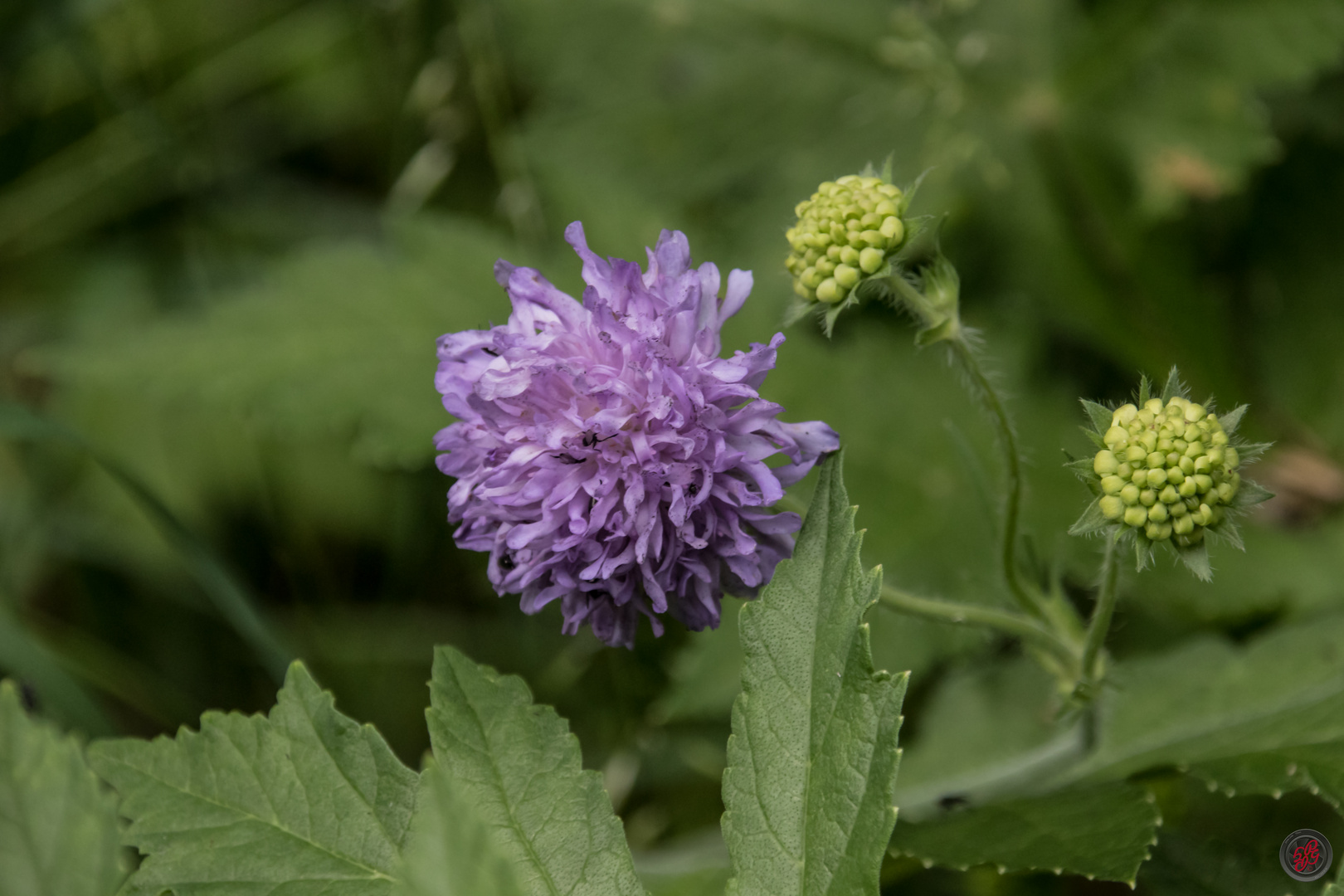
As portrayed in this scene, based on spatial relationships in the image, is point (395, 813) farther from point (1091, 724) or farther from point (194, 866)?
point (1091, 724)

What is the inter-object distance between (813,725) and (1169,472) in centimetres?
69

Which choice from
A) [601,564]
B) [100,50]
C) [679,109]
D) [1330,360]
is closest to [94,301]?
[100,50]

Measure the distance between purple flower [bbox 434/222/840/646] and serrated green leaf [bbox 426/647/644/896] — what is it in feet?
0.56

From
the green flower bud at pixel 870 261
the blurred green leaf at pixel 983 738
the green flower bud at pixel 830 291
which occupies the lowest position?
the blurred green leaf at pixel 983 738

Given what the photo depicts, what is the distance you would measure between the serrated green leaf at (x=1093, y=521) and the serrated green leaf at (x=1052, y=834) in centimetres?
59

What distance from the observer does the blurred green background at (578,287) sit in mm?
3238

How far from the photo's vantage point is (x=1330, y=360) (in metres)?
3.68

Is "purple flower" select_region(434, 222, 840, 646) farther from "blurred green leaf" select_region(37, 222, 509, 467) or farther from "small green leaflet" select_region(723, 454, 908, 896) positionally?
"blurred green leaf" select_region(37, 222, 509, 467)

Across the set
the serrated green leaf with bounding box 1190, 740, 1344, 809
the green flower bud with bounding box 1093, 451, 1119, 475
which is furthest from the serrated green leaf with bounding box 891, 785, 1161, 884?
the green flower bud with bounding box 1093, 451, 1119, 475

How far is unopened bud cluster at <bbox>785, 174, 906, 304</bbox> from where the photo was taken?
1.90 metres

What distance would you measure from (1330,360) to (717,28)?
2.45 metres

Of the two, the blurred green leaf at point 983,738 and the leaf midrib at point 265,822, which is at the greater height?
the leaf midrib at point 265,822

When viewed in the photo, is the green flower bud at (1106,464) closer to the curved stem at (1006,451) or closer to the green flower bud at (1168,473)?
the green flower bud at (1168,473)

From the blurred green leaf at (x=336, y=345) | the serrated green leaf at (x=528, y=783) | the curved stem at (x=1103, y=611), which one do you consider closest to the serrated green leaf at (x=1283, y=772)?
the curved stem at (x=1103, y=611)
